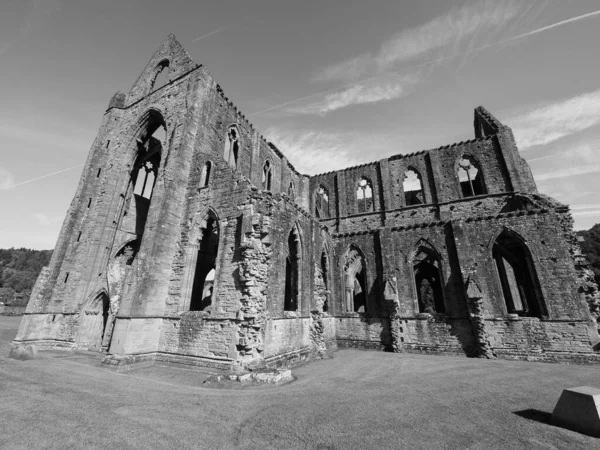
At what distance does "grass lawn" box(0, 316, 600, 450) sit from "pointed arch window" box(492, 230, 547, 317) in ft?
24.0

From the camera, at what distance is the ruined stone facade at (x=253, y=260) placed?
390 inches

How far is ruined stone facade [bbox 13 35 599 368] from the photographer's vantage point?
390 inches

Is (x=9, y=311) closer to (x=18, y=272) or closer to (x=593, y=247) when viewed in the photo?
(x=18, y=272)

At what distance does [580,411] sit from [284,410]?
5309 mm

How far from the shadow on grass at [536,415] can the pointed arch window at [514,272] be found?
10.9m

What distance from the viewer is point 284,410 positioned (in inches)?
219

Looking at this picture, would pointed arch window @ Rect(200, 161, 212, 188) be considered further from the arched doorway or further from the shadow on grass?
the shadow on grass

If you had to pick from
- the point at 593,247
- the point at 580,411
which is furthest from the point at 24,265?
the point at 593,247

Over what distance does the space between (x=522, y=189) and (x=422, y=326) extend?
12.5 meters

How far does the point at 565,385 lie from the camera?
744 cm

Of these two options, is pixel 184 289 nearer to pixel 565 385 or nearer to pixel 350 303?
pixel 350 303

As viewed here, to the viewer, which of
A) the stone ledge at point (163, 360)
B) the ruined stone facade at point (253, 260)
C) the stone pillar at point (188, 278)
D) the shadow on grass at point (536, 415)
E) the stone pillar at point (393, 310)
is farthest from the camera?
the stone pillar at point (393, 310)

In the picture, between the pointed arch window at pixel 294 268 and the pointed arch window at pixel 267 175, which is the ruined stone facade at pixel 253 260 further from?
the pointed arch window at pixel 267 175

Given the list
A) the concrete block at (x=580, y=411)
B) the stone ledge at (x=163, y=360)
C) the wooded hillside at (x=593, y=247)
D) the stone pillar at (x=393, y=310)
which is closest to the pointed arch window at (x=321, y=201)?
the stone pillar at (x=393, y=310)
